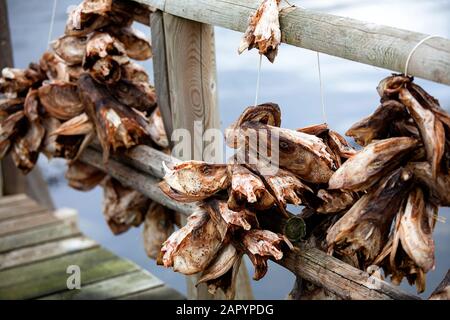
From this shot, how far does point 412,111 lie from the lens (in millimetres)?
1630

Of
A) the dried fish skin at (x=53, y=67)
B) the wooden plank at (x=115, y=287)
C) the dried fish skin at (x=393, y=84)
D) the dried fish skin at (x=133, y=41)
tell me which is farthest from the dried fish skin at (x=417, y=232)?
the wooden plank at (x=115, y=287)

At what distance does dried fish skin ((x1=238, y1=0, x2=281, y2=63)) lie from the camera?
1.90 meters

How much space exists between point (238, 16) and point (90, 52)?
2.60 feet

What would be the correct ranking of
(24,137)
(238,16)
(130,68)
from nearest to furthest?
(238,16), (130,68), (24,137)

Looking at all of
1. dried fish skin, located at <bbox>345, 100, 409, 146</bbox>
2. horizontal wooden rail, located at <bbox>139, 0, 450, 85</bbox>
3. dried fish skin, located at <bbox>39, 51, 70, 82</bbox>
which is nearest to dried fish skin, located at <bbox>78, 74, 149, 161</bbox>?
dried fish skin, located at <bbox>39, 51, 70, 82</bbox>

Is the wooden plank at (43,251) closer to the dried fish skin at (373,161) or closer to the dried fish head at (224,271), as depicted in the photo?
the dried fish head at (224,271)

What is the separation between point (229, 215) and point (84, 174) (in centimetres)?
153

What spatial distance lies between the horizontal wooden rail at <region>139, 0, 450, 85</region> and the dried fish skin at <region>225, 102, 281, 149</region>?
179 mm

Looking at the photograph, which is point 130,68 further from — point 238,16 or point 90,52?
point 238,16

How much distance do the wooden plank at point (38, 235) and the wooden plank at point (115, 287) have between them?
0.63 metres

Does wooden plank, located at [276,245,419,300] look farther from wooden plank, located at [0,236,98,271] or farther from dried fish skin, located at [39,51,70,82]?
wooden plank, located at [0,236,98,271]

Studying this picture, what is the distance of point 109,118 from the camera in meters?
2.73

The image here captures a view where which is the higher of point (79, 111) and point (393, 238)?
point (393, 238)
